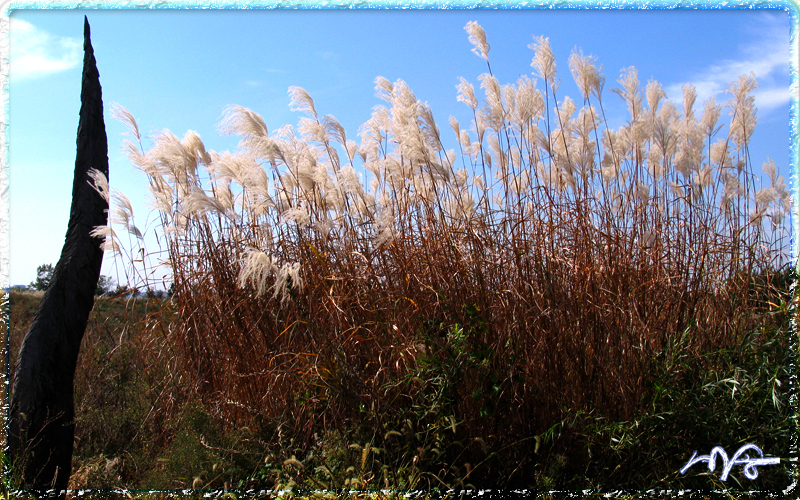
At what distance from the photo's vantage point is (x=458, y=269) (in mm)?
2914

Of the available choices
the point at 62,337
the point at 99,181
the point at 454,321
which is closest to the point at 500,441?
the point at 454,321

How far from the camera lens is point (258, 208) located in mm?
3295

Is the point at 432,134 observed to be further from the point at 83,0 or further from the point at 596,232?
the point at 83,0

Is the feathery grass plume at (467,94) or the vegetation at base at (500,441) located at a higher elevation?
the feathery grass plume at (467,94)

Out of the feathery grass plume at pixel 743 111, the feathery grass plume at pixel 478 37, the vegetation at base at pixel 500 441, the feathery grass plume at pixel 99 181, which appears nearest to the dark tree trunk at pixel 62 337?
the feathery grass plume at pixel 99 181

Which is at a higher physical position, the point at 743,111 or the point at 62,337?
the point at 743,111

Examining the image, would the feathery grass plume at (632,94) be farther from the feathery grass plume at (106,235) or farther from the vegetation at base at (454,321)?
the feathery grass plume at (106,235)

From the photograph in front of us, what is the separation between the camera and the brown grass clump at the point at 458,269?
267 cm

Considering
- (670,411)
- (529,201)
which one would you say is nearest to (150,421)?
(529,201)
